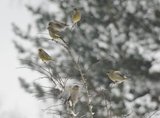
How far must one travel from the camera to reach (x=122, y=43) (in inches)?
320

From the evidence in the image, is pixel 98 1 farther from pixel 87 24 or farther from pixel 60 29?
pixel 60 29

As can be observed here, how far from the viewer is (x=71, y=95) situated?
306 centimetres

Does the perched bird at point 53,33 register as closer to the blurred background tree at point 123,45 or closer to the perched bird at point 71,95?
the perched bird at point 71,95

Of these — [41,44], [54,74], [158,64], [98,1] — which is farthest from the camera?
[41,44]

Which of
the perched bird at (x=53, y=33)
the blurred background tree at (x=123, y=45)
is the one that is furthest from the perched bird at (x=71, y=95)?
the blurred background tree at (x=123, y=45)

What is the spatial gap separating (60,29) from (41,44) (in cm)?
571

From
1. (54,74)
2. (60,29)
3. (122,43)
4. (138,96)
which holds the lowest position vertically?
(54,74)

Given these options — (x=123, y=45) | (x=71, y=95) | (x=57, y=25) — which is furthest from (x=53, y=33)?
(x=123, y=45)

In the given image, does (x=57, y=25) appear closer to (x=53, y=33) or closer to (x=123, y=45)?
(x=53, y=33)

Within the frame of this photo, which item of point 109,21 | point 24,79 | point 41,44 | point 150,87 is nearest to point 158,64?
point 150,87

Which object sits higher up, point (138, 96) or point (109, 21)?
point (109, 21)

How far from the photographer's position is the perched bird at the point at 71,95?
3.04 m

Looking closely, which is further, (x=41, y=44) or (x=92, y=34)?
(x=41, y=44)

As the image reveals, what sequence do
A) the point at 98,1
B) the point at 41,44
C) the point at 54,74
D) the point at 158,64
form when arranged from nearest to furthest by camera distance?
the point at 54,74 → the point at 158,64 → the point at 98,1 → the point at 41,44
